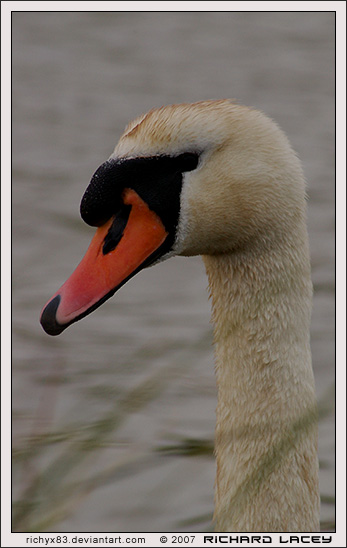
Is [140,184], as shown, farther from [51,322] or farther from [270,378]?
[270,378]

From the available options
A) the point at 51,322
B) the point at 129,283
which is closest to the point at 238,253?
the point at 51,322

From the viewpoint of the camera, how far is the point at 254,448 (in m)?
2.99

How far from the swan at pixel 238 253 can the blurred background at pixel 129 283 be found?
0.16 m

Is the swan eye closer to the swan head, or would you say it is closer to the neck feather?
the swan head

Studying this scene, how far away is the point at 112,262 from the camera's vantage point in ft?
9.46

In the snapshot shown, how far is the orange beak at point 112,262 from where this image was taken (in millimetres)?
2846

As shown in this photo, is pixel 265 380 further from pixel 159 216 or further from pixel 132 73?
pixel 132 73

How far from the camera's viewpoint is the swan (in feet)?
9.35

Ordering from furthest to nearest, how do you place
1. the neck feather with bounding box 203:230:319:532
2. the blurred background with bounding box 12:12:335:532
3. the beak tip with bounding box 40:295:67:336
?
the neck feather with bounding box 203:230:319:532
the beak tip with bounding box 40:295:67:336
the blurred background with bounding box 12:12:335:532

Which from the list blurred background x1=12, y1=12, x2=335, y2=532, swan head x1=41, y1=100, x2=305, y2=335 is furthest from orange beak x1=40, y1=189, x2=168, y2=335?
blurred background x1=12, y1=12, x2=335, y2=532

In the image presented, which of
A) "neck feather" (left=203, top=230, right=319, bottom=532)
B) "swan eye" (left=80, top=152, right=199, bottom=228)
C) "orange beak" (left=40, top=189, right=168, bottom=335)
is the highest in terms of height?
"swan eye" (left=80, top=152, right=199, bottom=228)

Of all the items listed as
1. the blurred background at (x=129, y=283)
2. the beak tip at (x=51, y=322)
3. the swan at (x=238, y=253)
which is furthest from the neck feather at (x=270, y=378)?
the beak tip at (x=51, y=322)

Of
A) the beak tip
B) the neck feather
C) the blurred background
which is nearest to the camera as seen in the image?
the blurred background

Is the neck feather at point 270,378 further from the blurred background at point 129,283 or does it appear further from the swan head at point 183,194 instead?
the blurred background at point 129,283
